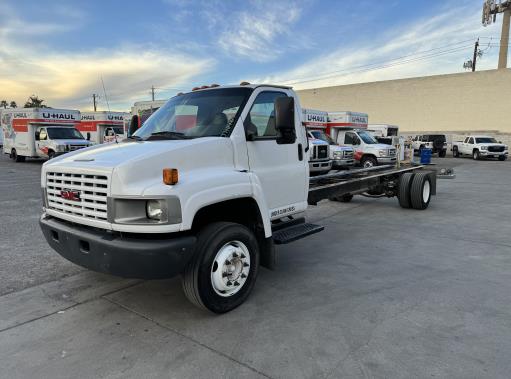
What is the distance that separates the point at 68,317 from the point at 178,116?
2405 millimetres

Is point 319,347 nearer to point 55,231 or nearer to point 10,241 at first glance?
point 55,231

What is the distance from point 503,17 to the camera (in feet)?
170

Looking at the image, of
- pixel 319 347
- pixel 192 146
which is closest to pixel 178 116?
pixel 192 146

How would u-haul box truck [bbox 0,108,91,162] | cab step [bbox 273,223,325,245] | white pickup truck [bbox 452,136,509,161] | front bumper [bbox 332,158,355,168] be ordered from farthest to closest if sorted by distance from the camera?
white pickup truck [bbox 452,136,509,161] → u-haul box truck [bbox 0,108,91,162] → front bumper [bbox 332,158,355,168] → cab step [bbox 273,223,325,245]

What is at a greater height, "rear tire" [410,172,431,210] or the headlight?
the headlight

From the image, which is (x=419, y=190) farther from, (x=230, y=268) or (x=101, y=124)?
(x=101, y=124)

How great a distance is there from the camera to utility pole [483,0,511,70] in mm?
49531

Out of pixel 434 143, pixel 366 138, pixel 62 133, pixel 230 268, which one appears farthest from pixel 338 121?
pixel 230 268

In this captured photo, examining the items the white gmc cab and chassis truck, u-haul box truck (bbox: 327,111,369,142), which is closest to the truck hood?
the white gmc cab and chassis truck

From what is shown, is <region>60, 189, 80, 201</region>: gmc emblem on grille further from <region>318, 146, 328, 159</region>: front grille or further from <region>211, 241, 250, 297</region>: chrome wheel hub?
<region>318, 146, 328, 159</region>: front grille

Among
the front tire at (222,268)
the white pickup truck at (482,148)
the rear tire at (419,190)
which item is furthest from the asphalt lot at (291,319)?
the white pickup truck at (482,148)

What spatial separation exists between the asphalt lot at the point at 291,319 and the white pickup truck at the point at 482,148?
27.3 metres

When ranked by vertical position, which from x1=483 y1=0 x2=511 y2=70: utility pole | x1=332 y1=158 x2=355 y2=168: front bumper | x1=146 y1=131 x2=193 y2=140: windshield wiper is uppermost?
x1=483 y1=0 x2=511 y2=70: utility pole

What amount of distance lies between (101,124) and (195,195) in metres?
30.1
